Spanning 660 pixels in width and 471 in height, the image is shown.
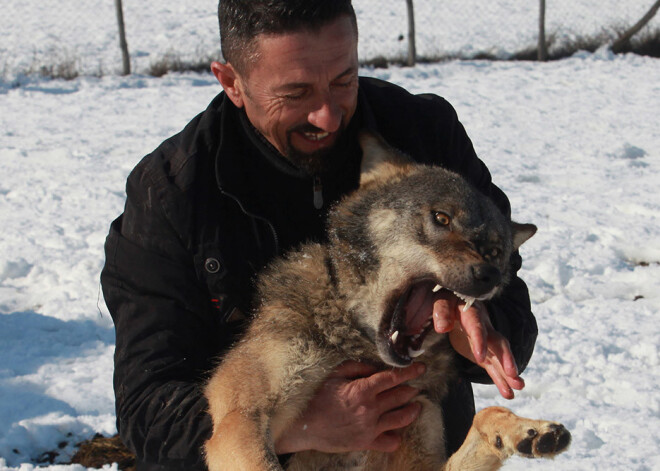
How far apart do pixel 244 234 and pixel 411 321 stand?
0.75m

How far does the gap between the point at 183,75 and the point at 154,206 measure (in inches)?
371

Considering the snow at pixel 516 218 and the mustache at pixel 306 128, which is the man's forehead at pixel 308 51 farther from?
the snow at pixel 516 218

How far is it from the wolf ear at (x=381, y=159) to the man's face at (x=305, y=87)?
13cm

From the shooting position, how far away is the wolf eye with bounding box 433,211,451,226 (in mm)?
2689

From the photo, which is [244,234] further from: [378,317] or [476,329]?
[476,329]

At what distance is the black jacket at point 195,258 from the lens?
2.72m

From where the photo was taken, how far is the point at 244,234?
293 cm

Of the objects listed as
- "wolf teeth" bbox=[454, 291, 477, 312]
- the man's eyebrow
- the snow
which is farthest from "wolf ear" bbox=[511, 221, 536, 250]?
the snow

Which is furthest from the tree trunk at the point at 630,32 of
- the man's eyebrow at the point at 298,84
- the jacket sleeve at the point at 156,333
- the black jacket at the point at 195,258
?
the jacket sleeve at the point at 156,333

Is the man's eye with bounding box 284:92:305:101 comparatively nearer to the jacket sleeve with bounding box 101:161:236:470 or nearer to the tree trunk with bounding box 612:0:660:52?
the jacket sleeve with bounding box 101:161:236:470

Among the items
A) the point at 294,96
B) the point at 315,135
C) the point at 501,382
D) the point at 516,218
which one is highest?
the point at 294,96

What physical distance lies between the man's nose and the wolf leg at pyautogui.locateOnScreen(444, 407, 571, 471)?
1.22m

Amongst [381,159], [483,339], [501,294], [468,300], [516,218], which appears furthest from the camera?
[516,218]

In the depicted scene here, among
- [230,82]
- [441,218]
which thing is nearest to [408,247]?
[441,218]
